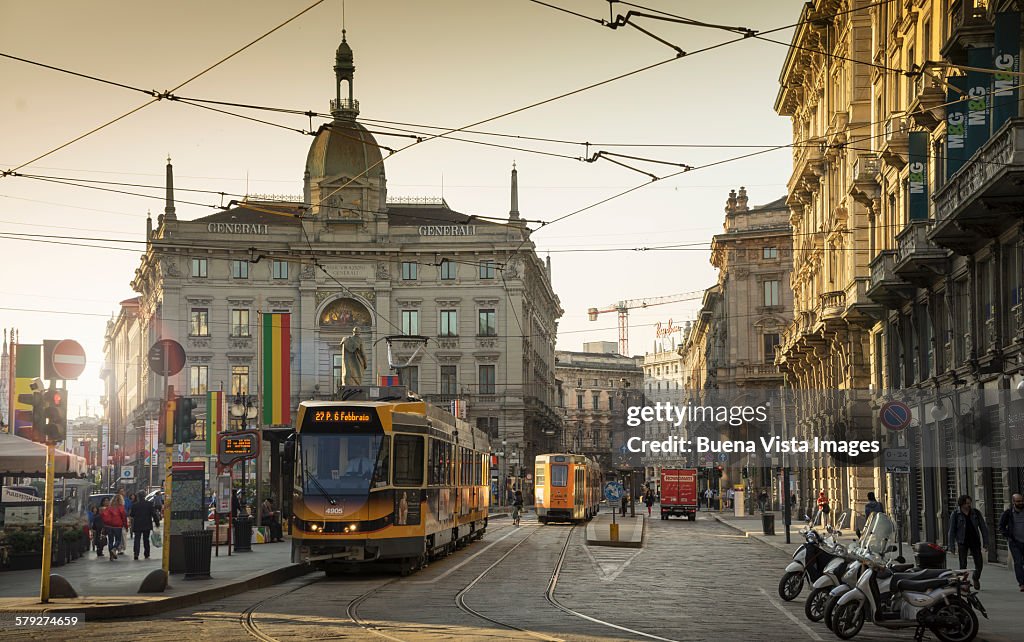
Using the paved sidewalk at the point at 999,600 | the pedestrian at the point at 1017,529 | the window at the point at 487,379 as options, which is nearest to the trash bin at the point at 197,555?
the paved sidewalk at the point at 999,600

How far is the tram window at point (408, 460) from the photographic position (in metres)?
25.6

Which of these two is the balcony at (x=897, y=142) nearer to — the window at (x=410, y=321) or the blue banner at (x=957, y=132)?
the blue banner at (x=957, y=132)

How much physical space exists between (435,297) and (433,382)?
215 inches

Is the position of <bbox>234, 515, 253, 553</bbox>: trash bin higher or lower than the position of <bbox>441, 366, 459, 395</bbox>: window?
lower

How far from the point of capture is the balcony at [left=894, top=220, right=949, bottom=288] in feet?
106

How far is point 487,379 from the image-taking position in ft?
302

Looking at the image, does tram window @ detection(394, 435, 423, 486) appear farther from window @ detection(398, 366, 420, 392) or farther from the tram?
window @ detection(398, 366, 420, 392)

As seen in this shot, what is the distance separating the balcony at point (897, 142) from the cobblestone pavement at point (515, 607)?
1166 cm

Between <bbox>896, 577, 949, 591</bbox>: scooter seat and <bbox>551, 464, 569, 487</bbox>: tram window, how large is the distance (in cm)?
4415

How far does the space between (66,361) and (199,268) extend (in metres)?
70.9

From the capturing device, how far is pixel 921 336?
36.0 meters

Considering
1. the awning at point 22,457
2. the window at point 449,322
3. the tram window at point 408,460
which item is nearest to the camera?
the tram window at point 408,460

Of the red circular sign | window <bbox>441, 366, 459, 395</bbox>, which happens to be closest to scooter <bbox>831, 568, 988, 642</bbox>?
the red circular sign

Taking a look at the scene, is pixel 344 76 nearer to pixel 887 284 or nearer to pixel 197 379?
pixel 197 379
